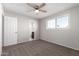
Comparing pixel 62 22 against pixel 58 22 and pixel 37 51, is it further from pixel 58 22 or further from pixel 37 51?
pixel 37 51

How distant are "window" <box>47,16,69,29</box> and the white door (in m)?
2.92

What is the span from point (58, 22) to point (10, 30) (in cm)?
356

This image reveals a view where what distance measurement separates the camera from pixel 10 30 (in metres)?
4.02

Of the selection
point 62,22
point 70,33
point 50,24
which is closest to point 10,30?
point 50,24

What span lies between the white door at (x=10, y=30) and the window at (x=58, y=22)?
292 centimetres

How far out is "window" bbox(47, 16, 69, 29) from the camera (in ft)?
12.7

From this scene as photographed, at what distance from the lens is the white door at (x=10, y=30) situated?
12.4ft

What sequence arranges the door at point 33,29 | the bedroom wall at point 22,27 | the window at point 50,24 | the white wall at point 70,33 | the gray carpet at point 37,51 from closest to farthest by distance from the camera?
the gray carpet at point 37,51, the white wall at point 70,33, the bedroom wall at point 22,27, the window at point 50,24, the door at point 33,29

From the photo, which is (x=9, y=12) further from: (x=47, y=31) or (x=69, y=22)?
(x=69, y=22)

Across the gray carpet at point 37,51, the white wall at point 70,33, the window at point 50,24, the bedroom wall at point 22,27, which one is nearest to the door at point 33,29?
the bedroom wall at point 22,27

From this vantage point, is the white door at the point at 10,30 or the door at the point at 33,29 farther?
the door at the point at 33,29

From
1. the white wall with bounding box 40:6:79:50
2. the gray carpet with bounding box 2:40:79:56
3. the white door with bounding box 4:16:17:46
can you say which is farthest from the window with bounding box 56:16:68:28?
the white door with bounding box 4:16:17:46

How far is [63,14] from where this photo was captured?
155 inches

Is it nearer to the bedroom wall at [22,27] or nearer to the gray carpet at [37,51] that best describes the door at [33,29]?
the bedroom wall at [22,27]
